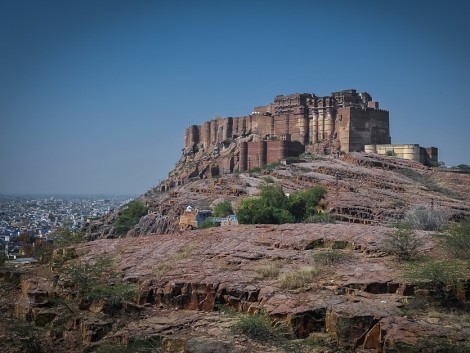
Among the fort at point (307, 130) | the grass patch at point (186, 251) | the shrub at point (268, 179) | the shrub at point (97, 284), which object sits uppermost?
the fort at point (307, 130)

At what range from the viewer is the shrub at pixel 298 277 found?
10.8 m

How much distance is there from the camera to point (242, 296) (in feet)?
34.9

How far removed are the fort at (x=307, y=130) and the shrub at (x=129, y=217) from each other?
1292 centimetres

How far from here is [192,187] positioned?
4847cm

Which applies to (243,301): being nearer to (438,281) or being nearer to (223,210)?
(438,281)

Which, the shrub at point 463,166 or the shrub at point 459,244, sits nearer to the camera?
the shrub at point 459,244

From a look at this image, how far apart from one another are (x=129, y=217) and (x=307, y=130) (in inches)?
839

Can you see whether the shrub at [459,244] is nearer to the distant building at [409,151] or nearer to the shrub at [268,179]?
the shrub at [268,179]

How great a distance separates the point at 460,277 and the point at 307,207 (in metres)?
22.1

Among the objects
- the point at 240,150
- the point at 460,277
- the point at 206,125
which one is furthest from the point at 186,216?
the point at 206,125

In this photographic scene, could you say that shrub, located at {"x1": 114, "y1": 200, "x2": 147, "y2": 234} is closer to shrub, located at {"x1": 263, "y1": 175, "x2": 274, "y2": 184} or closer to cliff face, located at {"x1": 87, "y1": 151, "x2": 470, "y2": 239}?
cliff face, located at {"x1": 87, "y1": 151, "x2": 470, "y2": 239}

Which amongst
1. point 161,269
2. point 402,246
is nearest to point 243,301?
point 161,269

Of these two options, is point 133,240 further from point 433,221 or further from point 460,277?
point 433,221

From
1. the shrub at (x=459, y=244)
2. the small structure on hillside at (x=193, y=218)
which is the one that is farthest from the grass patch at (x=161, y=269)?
the small structure on hillside at (x=193, y=218)
